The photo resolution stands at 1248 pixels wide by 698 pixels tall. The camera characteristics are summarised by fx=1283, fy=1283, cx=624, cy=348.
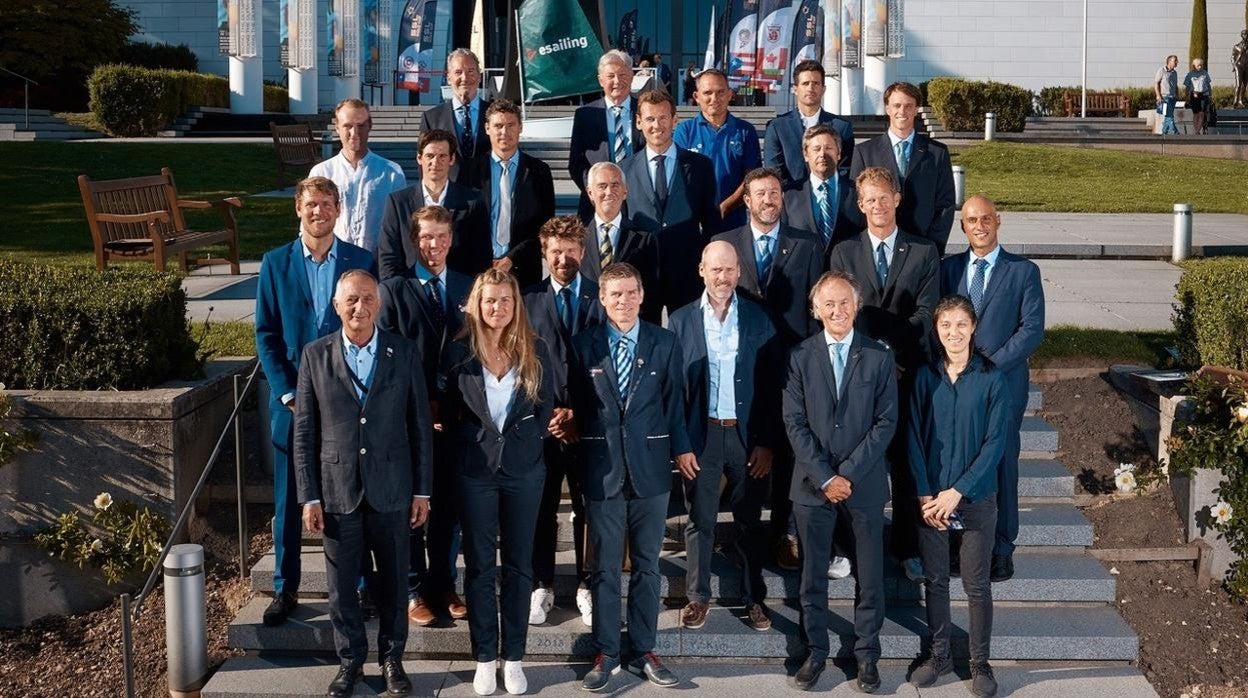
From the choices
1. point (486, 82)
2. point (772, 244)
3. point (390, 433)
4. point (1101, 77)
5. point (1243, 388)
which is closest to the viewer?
point (390, 433)

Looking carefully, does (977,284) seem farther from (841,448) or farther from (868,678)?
(868,678)

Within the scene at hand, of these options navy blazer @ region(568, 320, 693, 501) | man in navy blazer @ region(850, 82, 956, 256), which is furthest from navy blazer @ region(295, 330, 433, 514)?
man in navy blazer @ region(850, 82, 956, 256)

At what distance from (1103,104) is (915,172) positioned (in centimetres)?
3518

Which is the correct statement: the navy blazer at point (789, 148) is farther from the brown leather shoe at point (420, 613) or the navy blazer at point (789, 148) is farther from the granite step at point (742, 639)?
the brown leather shoe at point (420, 613)

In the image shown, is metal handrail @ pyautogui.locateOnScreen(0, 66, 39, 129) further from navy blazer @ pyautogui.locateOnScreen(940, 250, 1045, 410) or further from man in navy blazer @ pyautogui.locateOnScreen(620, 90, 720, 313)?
navy blazer @ pyautogui.locateOnScreen(940, 250, 1045, 410)

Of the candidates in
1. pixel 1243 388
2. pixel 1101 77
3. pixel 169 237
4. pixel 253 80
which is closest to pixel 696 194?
pixel 1243 388

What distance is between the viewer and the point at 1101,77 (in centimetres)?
4375

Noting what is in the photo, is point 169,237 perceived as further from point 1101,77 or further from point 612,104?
point 1101,77

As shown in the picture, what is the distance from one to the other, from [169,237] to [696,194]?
709cm

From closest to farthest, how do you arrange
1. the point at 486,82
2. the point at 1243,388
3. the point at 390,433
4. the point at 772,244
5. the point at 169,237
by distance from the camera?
the point at 390,433 → the point at 772,244 → the point at 1243,388 → the point at 169,237 → the point at 486,82

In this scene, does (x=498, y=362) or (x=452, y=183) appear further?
(x=452, y=183)

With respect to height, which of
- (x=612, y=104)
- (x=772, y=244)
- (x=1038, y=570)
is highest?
(x=612, y=104)

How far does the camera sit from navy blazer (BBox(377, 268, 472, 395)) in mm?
6152

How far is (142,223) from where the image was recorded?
1244 centimetres
